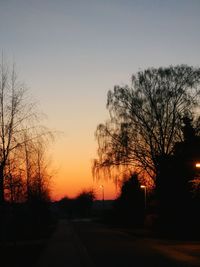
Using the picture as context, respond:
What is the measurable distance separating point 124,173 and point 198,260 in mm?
25681

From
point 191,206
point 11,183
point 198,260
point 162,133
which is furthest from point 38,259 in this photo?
point 162,133

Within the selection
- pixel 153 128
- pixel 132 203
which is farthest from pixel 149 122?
pixel 132 203

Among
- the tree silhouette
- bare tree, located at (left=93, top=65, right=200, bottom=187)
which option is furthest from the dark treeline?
the tree silhouette

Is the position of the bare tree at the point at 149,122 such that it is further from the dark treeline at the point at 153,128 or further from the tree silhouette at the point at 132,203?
the tree silhouette at the point at 132,203

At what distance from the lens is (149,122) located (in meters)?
47.3

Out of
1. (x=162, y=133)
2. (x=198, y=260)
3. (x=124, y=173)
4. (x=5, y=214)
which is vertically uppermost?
(x=162, y=133)

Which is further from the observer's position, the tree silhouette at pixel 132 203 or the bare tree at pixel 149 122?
the tree silhouette at pixel 132 203

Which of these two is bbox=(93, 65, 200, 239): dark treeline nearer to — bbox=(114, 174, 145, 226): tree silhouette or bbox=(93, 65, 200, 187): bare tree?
bbox=(93, 65, 200, 187): bare tree

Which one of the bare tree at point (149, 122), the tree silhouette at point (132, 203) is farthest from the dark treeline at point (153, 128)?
the tree silhouette at point (132, 203)

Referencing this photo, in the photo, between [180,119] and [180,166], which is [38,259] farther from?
[180,119]

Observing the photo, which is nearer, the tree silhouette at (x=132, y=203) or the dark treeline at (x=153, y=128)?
the dark treeline at (x=153, y=128)

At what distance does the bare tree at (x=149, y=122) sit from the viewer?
153 ft

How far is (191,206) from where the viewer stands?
41.9 metres

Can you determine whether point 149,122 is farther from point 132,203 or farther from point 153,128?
point 132,203
